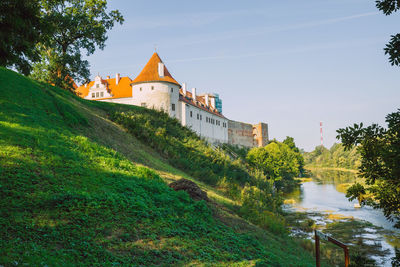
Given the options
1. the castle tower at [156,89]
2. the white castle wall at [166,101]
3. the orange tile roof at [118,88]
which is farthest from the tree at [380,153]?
the orange tile roof at [118,88]

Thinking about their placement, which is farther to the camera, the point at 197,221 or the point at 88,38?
the point at 88,38

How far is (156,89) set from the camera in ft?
128

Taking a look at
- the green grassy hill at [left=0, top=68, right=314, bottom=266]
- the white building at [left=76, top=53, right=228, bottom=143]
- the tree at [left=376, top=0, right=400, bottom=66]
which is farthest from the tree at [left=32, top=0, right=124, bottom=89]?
the tree at [left=376, top=0, right=400, bottom=66]

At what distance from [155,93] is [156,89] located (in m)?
0.54

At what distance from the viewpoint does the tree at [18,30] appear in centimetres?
665

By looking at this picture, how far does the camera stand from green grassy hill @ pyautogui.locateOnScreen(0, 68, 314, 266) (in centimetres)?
552

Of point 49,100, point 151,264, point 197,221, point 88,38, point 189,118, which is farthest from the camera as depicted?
point 189,118

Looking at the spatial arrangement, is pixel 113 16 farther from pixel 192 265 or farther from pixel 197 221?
pixel 192 265

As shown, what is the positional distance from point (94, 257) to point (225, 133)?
56622 millimetres

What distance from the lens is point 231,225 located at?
10.4 m

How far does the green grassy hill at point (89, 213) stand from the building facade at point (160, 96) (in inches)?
772

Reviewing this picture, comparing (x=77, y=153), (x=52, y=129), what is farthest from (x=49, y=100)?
(x=77, y=153)

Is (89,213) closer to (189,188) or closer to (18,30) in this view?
(18,30)

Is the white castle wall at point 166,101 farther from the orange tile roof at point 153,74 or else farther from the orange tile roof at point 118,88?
the orange tile roof at point 118,88
